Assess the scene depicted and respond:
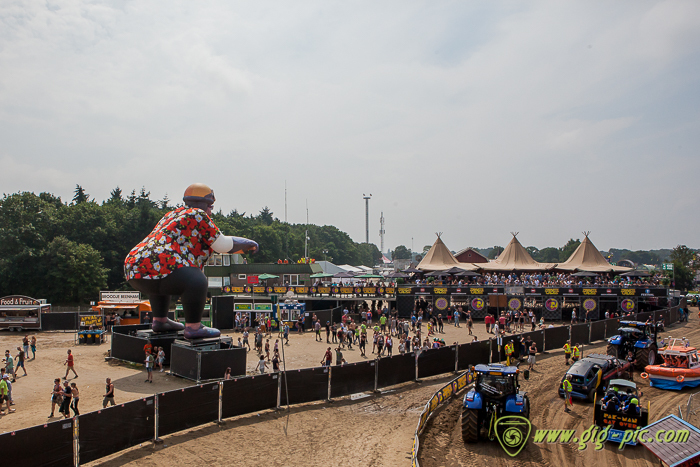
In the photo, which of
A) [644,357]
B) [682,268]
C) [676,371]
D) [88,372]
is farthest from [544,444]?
[682,268]

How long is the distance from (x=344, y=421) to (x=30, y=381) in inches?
537

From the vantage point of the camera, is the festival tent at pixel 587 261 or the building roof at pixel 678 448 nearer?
the building roof at pixel 678 448

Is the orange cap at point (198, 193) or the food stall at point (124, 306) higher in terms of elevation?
the orange cap at point (198, 193)

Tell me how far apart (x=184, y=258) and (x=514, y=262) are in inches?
1429

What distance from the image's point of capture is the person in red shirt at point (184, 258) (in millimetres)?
22312

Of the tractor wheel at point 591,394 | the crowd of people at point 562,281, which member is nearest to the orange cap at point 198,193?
the tractor wheel at point 591,394

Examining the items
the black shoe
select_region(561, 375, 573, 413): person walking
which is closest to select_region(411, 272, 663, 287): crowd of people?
the black shoe

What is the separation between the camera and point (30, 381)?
2048 cm

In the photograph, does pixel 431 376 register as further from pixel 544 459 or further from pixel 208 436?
pixel 208 436

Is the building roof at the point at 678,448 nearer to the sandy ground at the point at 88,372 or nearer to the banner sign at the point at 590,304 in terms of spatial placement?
the sandy ground at the point at 88,372

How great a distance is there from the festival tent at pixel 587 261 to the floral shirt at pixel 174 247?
118 feet

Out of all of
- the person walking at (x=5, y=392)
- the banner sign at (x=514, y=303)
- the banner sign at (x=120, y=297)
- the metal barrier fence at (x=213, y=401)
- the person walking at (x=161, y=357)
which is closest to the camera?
the metal barrier fence at (x=213, y=401)

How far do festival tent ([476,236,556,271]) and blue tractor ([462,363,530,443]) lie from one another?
118 ft

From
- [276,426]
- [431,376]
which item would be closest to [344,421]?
[276,426]
